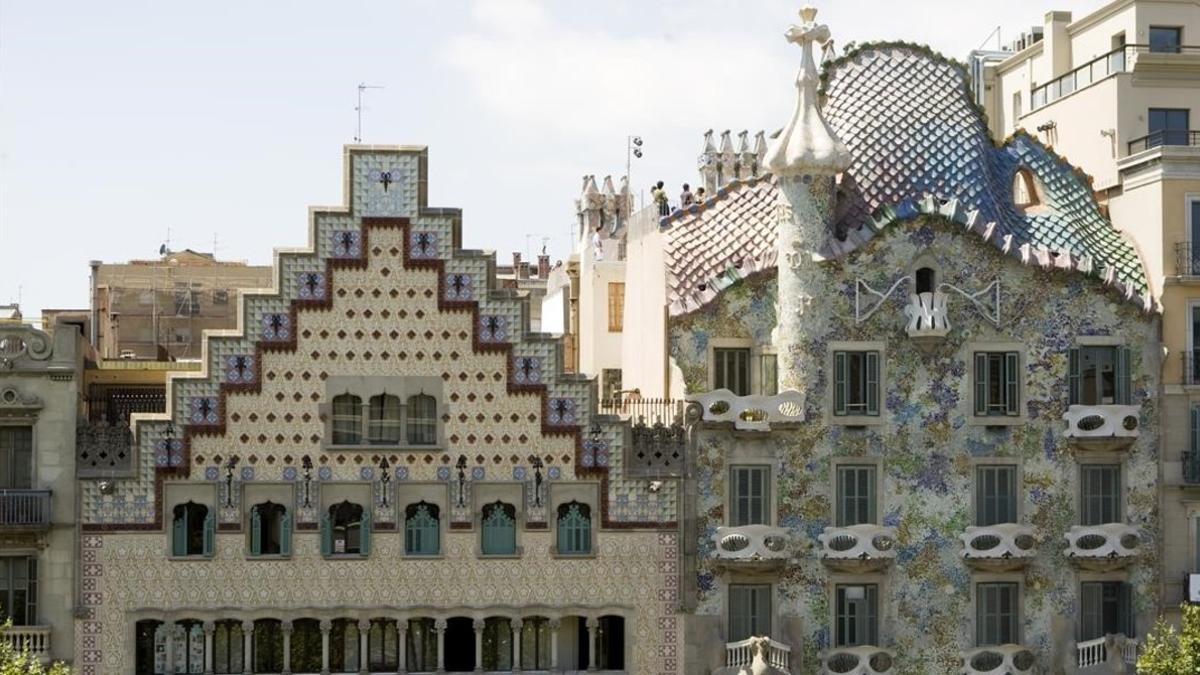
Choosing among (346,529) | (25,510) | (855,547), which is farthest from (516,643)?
(25,510)

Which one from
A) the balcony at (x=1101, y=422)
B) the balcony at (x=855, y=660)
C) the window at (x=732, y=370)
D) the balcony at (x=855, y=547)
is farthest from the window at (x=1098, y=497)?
the window at (x=732, y=370)

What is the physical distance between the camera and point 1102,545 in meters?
51.9

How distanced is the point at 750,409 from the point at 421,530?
7.16 meters

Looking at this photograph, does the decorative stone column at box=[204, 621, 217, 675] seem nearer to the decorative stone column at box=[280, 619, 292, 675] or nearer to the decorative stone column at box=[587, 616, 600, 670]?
the decorative stone column at box=[280, 619, 292, 675]

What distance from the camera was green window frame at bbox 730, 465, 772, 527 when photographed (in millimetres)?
51250

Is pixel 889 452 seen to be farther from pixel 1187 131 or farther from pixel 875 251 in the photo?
pixel 1187 131

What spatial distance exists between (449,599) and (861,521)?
28.5ft

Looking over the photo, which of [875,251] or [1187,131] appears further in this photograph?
[1187,131]

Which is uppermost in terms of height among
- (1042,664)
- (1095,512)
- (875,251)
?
(875,251)

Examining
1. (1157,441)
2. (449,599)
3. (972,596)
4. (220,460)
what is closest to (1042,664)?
(972,596)

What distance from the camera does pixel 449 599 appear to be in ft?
166

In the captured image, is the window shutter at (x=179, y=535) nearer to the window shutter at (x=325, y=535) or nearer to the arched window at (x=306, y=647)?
the window shutter at (x=325, y=535)

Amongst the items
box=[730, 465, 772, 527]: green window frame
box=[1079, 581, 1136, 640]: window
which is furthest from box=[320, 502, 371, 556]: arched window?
box=[1079, 581, 1136, 640]: window

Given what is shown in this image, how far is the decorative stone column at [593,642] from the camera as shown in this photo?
51.0m
